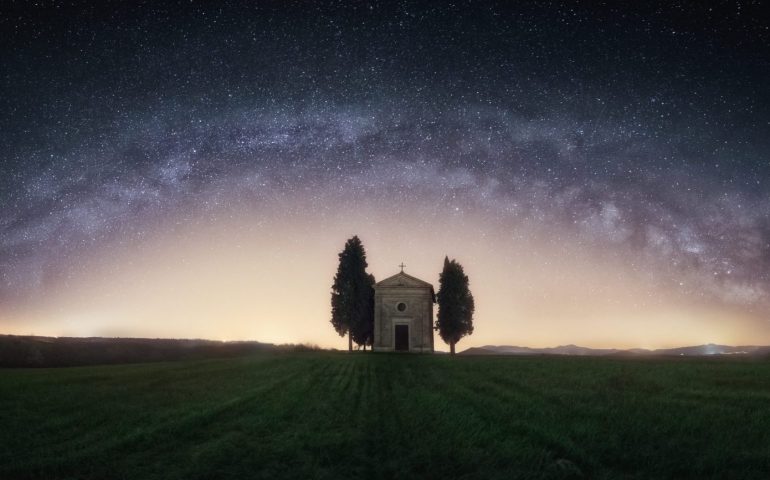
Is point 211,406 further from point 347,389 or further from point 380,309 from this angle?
point 380,309

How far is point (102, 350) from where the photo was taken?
Result: 4581cm

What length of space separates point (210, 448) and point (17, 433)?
4.92m

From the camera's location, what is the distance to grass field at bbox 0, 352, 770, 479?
6652mm

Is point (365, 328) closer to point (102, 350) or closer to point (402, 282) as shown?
point (402, 282)

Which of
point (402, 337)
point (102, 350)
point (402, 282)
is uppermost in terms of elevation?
point (402, 282)

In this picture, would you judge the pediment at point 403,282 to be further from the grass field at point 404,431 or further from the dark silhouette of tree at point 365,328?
the grass field at point 404,431

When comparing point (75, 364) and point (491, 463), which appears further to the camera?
point (75, 364)

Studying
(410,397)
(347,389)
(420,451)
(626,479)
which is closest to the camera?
(626,479)

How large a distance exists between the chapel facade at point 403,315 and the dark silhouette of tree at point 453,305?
9.28 feet

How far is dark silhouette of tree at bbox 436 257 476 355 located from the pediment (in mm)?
3513

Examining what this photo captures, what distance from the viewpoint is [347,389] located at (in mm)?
A: 15711

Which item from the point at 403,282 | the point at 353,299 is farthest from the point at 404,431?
the point at 353,299

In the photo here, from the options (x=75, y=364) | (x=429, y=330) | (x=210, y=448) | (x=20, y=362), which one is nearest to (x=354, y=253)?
(x=429, y=330)

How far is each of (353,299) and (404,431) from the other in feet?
138
